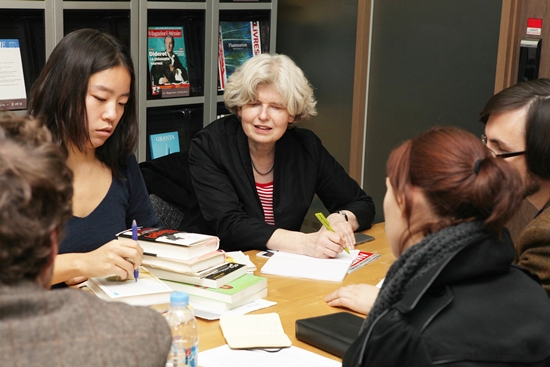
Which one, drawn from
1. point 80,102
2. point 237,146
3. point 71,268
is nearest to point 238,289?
point 71,268

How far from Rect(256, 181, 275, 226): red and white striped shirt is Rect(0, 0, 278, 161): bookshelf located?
2.88 feet

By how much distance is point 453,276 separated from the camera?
4.09ft

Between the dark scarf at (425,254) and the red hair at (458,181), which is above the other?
the red hair at (458,181)

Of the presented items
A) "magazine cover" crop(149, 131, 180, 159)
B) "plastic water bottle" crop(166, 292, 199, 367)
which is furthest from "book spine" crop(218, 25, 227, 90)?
"plastic water bottle" crop(166, 292, 199, 367)

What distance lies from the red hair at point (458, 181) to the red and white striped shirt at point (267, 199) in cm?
147

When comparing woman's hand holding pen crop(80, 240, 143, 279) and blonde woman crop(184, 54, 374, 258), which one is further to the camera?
blonde woman crop(184, 54, 374, 258)

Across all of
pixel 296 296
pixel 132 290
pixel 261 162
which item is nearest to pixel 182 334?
pixel 132 290

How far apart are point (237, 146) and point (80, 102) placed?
814mm

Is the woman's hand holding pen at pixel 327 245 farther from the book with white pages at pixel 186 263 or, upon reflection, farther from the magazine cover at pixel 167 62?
the magazine cover at pixel 167 62

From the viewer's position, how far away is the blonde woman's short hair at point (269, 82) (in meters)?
2.72

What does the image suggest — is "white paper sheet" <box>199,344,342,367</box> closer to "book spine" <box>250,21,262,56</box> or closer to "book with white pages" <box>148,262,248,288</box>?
"book with white pages" <box>148,262,248,288</box>

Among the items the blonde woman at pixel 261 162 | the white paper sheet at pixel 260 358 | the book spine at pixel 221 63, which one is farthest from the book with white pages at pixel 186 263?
the book spine at pixel 221 63

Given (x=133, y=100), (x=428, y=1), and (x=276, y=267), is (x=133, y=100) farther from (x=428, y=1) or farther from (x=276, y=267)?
(x=428, y=1)

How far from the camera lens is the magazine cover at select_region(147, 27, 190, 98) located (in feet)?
11.6
